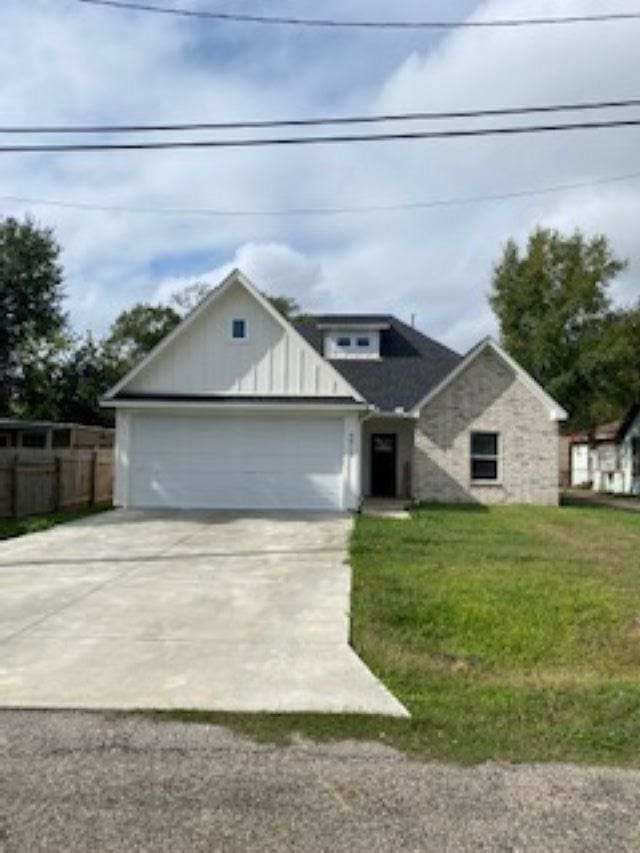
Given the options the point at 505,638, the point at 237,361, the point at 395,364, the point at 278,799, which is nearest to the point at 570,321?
the point at 395,364

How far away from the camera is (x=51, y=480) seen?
2030 centimetres

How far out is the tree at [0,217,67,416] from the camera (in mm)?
34312

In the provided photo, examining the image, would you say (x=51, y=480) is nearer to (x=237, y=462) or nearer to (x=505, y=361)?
(x=237, y=462)

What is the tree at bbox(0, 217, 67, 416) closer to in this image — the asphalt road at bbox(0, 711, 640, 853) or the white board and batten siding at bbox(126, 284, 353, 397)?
the white board and batten siding at bbox(126, 284, 353, 397)

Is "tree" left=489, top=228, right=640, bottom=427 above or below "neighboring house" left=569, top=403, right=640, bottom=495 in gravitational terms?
above

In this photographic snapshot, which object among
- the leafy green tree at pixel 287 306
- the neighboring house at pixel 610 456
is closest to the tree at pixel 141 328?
the leafy green tree at pixel 287 306

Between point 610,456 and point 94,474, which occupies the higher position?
point 610,456

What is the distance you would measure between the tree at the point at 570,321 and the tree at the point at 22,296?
19.2 meters

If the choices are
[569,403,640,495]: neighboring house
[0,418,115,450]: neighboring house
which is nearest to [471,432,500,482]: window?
[0,418,115,450]: neighboring house

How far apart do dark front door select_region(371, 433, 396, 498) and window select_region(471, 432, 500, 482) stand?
2.70 metres

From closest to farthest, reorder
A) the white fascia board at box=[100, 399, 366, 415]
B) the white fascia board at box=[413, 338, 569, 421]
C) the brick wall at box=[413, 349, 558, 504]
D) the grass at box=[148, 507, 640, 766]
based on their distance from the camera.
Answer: the grass at box=[148, 507, 640, 766] < the white fascia board at box=[100, 399, 366, 415] < the white fascia board at box=[413, 338, 569, 421] < the brick wall at box=[413, 349, 558, 504]

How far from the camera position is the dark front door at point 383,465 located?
1012 inches

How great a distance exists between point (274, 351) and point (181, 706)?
51.2 ft

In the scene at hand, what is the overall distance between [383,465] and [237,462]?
6.63m
